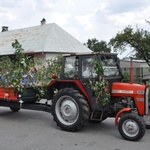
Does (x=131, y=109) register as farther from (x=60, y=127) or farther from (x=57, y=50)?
(x=57, y=50)

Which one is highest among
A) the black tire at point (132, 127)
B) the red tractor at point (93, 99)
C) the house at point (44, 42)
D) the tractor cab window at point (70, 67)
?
the house at point (44, 42)

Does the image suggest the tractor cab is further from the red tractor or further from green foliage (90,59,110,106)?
green foliage (90,59,110,106)

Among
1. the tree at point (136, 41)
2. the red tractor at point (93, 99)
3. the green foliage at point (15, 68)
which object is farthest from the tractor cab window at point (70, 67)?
the tree at point (136, 41)

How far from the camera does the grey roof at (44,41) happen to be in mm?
21656

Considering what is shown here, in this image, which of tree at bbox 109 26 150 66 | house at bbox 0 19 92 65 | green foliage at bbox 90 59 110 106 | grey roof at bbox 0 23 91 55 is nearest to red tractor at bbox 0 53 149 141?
green foliage at bbox 90 59 110 106

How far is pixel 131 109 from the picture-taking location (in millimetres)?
6234

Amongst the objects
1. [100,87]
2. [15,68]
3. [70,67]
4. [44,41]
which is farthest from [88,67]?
[44,41]

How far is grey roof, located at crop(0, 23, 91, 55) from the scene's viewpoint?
21656 mm

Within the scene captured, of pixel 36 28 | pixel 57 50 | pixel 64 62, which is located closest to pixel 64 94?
pixel 64 62

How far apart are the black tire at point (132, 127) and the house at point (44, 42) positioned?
1454cm

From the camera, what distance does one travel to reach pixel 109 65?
280 inches

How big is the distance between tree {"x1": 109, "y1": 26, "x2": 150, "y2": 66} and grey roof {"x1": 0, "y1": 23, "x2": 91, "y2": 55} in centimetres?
541

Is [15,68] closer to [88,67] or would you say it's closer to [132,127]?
[88,67]

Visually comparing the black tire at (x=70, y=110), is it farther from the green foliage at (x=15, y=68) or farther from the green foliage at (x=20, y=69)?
the green foliage at (x=15, y=68)
